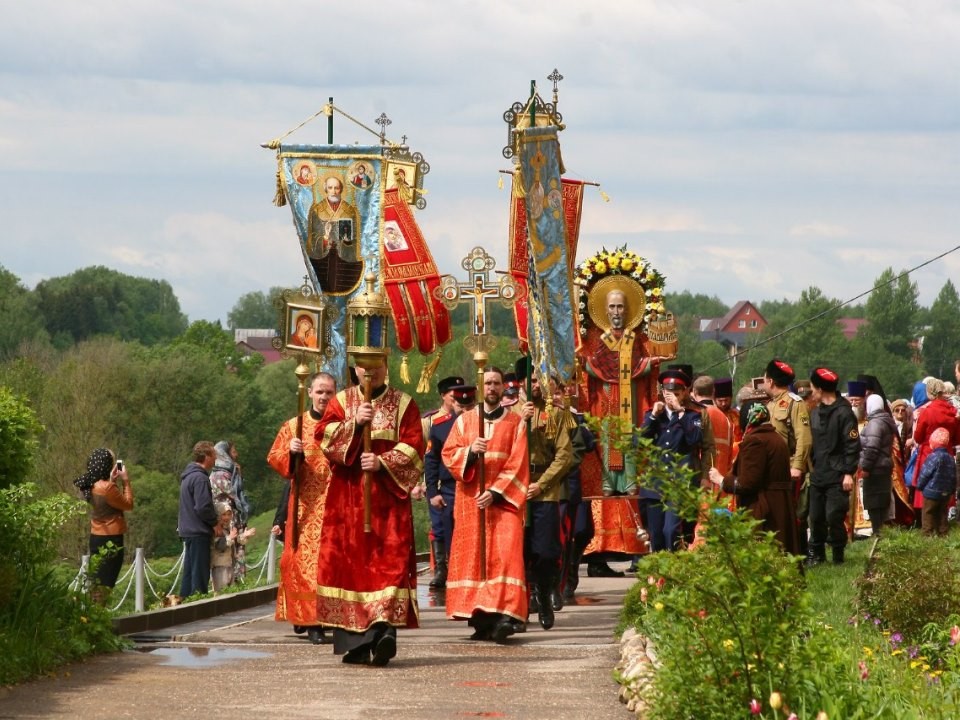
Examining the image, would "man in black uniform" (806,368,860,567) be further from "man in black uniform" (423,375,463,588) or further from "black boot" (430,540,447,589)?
"black boot" (430,540,447,589)

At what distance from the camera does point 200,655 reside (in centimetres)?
1295

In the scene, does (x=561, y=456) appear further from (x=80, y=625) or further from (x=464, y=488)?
(x=80, y=625)

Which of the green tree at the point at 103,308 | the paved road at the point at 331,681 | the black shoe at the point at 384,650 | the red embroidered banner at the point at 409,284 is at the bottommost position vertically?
the paved road at the point at 331,681

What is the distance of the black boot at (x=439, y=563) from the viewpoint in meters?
17.2

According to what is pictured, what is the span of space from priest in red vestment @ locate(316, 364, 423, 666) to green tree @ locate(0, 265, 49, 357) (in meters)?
89.5

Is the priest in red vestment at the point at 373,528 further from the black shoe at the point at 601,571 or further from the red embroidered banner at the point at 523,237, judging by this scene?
the black shoe at the point at 601,571

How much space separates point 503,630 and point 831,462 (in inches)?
167

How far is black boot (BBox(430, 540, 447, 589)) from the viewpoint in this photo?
1717 centimetres

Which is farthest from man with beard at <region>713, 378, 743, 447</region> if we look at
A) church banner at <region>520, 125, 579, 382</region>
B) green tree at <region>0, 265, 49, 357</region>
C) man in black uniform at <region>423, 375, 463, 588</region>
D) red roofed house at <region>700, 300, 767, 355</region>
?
red roofed house at <region>700, 300, 767, 355</region>

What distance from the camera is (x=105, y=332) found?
13288cm

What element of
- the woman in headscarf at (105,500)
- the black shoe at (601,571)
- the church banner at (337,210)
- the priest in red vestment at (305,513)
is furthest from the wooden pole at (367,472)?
the black shoe at (601,571)

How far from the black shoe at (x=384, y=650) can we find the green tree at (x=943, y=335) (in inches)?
4051

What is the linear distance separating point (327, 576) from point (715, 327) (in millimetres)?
173692

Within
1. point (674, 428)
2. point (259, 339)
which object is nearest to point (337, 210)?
point (674, 428)
